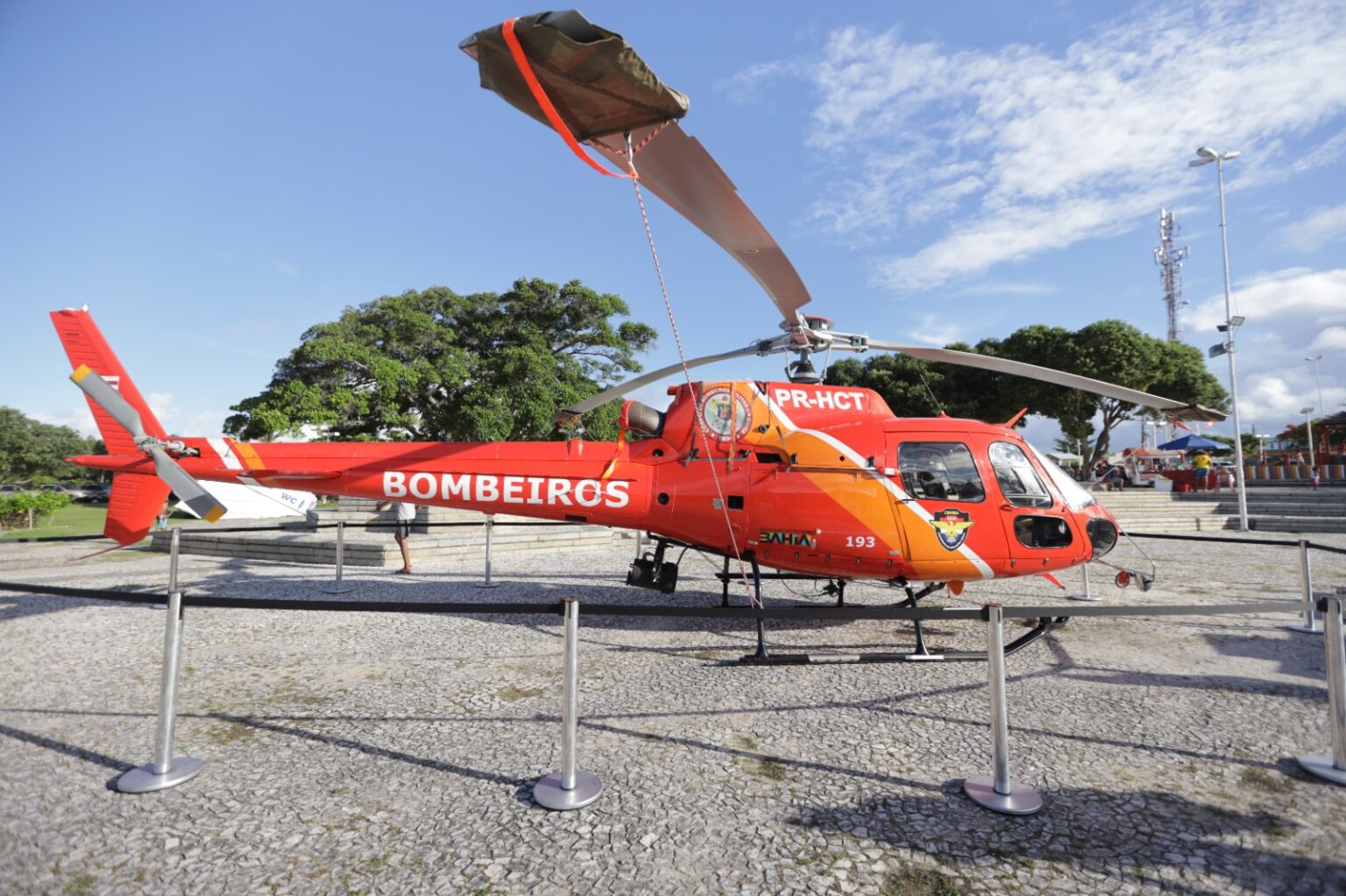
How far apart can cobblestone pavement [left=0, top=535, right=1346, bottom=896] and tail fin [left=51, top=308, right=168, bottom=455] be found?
2093mm

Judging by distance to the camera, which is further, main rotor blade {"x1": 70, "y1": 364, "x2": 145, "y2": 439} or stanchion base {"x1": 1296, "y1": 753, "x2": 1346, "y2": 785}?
main rotor blade {"x1": 70, "y1": 364, "x2": 145, "y2": 439}

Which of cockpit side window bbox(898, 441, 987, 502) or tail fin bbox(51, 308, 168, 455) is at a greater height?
tail fin bbox(51, 308, 168, 455)

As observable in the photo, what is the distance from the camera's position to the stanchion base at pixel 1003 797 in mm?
2912

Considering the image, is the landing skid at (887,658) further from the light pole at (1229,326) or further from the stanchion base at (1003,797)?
the light pole at (1229,326)

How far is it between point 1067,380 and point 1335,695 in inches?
119

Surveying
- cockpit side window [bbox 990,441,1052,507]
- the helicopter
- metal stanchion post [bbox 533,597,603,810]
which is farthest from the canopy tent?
cockpit side window [bbox 990,441,1052,507]

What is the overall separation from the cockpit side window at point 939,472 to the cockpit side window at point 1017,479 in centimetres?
24

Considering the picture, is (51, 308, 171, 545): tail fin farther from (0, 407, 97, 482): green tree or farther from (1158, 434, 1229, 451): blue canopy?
(0, 407, 97, 482): green tree

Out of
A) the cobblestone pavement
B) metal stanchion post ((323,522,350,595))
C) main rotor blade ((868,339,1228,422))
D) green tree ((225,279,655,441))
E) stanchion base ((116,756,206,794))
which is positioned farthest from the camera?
green tree ((225,279,655,441))

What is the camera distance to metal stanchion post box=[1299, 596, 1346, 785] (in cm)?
310

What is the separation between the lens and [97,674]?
201 inches

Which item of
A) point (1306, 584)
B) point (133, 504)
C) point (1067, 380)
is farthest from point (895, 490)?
point (133, 504)

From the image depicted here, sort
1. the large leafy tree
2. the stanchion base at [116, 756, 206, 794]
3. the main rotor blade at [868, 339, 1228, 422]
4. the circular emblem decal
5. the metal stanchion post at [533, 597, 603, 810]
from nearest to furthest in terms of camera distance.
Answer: the metal stanchion post at [533, 597, 603, 810] → the stanchion base at [116, 756, 206, 794] → the main rotor blade at [868, 339, 1228, 422] → the circular emblem decal → the large leafy tree

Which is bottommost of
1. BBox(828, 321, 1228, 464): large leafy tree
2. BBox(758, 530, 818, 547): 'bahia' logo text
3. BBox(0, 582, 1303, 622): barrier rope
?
BBox(0, 582, 1303, 622): barrier rope
